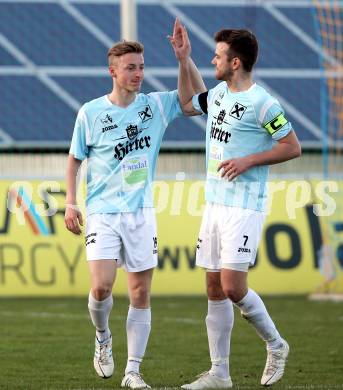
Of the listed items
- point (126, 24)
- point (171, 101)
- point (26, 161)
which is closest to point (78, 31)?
point (26, 161)

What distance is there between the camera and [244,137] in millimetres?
6977

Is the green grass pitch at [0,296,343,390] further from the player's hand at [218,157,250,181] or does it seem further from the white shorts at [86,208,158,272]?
the player's hand at [218,157,250,181]

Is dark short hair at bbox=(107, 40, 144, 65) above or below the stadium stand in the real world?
below

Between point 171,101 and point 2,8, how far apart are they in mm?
13253

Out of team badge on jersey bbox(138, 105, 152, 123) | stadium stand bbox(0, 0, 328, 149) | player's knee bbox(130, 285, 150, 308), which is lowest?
player's knee bbox(130, 285, 150, 308)

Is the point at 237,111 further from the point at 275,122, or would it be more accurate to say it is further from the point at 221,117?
the point at 275,122

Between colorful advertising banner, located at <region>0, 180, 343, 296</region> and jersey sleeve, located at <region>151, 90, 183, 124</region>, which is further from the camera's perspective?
colorful advertising banner, located at <region>0, 180, 343, 296</region>

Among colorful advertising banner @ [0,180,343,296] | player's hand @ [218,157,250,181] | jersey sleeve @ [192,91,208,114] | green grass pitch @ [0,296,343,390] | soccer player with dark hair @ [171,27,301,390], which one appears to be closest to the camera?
player's hand @ [218,157,250,181]

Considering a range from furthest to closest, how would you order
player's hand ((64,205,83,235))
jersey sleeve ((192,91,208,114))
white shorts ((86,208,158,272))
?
1. jersey sleeve ((192,91,208,114))
2. white shorts ((86,208,158,272))
3. player's hand ((64,205,83,235))

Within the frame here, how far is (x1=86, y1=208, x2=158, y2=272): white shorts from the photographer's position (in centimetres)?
711

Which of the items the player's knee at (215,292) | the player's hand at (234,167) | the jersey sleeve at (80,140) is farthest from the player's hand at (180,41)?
the player's knee at (215,292)

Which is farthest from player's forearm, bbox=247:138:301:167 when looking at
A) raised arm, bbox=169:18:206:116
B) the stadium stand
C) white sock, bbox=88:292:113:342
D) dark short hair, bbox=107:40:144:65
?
the stadium stand

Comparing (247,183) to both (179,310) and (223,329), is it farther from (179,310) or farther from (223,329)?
(179,310)

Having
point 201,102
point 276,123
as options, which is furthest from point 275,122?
point 201,102
